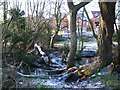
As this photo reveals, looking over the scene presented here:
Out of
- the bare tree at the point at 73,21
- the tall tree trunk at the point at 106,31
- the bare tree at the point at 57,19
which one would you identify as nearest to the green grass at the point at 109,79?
the tall tree trunk at the point at 106,31

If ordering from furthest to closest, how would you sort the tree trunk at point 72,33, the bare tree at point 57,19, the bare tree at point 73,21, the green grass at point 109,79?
the bare tree at point 57,19
the tree trunk at point 72,33
the bare tree at point 73,21
the green grass at point 109,79

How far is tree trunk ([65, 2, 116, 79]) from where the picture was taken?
649 cm

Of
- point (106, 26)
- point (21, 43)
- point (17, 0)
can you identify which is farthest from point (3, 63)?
point (17, 0)

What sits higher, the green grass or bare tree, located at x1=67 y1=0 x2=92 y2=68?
bare tree, located at x1=67 y1=0 x2=92 y2=68

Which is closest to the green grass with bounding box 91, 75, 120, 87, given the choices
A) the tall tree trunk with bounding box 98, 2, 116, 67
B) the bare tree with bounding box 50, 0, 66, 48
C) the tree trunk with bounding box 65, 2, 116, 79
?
the tree trunk with bounding box 65, 2, 116, 79

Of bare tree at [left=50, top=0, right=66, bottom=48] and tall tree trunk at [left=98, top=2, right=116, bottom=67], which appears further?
bare tree at [left=50, top=0, right=66, bottom=48]

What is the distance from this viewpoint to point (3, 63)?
4.83m

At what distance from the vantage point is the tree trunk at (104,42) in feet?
21.3

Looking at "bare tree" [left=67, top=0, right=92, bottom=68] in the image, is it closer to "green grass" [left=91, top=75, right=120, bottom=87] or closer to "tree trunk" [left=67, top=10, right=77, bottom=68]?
"tree trunk" [left=67, top=10, right=77, bottom=68]

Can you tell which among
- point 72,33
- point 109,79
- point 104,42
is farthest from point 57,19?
point 109,79

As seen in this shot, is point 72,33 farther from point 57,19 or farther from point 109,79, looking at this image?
point 57,19

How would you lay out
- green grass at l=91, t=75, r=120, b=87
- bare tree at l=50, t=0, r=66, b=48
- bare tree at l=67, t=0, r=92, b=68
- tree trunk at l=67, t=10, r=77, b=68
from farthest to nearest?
bare tree at l=50, t=0, r=66, b=48, tree trunk at l=67, t=10, r=77, b=68, bare tree at l=67, t=0, r=92, b=68, green grass at l=91, t=75, r=120, b=87

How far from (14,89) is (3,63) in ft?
1.63

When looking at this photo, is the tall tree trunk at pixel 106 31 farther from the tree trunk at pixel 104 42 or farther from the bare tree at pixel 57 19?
the bare tree at pixel 57 19
